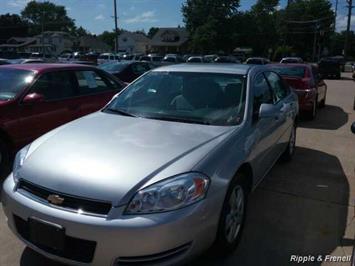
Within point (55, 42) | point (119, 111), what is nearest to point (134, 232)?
point (119, 111)

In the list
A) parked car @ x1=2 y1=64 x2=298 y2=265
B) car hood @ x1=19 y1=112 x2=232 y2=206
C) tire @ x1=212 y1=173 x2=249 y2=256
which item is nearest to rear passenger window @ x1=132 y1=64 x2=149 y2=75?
parked car @ x1=2 y1=64 x2=298 y2=265

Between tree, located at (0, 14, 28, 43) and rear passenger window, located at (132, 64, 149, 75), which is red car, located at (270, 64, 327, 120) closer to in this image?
rear passenger window, located at (132, 64, 149, 75)

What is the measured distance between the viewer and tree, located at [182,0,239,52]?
6489cm

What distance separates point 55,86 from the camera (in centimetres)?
610

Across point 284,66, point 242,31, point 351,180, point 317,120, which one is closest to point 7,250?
point 351,180

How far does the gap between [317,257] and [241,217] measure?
0.69m

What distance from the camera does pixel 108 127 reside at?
12.2 feet

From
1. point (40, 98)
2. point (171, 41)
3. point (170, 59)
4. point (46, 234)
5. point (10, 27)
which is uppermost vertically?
point (10, 27)

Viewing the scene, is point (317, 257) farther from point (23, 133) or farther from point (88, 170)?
point (23, 133)

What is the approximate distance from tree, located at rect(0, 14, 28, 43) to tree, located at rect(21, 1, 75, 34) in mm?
12297

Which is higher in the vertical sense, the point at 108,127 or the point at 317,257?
the point at 108,127

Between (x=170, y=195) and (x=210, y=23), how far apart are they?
65.7 m

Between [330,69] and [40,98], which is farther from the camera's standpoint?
[330,69]

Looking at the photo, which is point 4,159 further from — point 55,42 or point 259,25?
point 55,42
